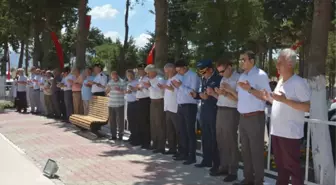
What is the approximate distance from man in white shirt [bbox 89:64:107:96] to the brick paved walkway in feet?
4.03

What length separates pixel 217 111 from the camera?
698 centimetres

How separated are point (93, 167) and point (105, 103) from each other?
3.48m

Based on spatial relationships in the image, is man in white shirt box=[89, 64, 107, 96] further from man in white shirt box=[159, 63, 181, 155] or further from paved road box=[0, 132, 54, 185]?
man in white shirt box=[159, 63, 181, 155]

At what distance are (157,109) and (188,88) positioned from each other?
141 cm

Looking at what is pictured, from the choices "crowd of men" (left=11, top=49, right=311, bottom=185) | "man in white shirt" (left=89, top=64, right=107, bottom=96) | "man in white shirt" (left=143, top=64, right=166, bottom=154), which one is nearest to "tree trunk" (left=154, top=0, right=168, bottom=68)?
"crowd of men" (left=11, top=49, right=311, bottom=185)

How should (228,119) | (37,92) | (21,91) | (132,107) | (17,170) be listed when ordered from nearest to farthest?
(228,119) < (17,170) < (132,107) < (37,92) < (21,91)

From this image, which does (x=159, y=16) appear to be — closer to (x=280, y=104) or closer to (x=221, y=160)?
(x=221, y=160)

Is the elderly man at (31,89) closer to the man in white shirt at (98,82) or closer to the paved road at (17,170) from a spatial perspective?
the man in white shirt at (98,82)

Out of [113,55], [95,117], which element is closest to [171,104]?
[95,117]

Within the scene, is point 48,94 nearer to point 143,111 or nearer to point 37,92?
point 37,92

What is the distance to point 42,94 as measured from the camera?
16812mm

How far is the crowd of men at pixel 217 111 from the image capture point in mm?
5215

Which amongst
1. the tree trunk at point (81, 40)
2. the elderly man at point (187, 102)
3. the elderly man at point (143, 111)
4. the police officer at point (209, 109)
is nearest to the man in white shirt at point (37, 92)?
the tree trunk at point (81, 40)

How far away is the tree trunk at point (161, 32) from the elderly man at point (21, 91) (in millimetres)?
9246
